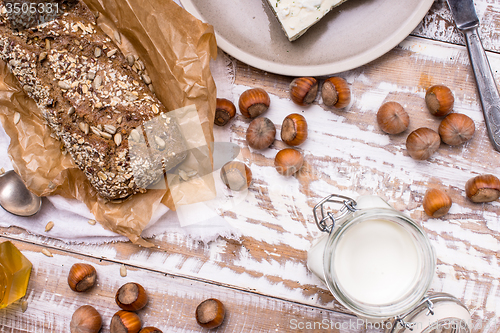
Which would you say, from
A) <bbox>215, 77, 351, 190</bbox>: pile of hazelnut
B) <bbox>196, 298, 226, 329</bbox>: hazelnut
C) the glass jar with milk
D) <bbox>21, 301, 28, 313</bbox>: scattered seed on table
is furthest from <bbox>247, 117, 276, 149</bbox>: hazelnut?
<bbox>21, 301, 28, 313</bbox>: scattered seed on table

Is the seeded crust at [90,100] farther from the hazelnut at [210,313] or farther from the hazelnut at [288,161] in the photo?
the hazelnut at [210,313]

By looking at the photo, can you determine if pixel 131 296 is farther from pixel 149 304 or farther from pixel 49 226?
pixel 49 226

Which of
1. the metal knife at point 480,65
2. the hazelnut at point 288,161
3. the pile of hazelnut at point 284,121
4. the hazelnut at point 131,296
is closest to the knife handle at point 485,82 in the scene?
the metal knife at point 480,65

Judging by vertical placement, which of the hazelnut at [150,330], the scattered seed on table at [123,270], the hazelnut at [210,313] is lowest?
the hazelnut at [150,330]

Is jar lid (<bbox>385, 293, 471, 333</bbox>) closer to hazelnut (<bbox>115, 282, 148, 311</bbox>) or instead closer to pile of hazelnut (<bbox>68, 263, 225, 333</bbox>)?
pile of hazelnut (<bbox>68, 263, 225, 333</bbox>)

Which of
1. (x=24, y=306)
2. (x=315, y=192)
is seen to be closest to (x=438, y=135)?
(x=315, y=192)
